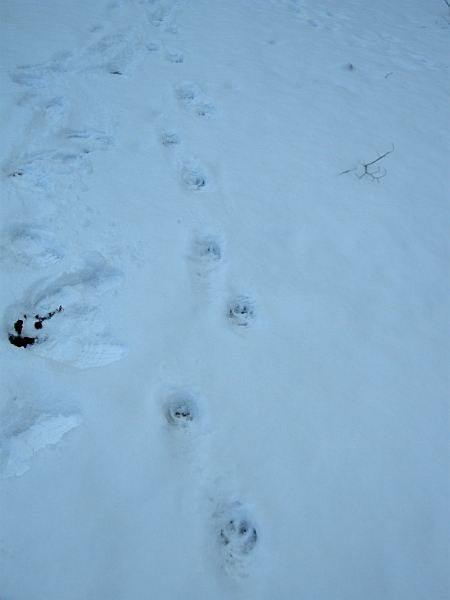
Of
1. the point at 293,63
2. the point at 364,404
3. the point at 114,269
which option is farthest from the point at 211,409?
the point at 293,63

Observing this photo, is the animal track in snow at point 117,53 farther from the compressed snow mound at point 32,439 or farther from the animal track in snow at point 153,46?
the compressed snow mound at point 32,439

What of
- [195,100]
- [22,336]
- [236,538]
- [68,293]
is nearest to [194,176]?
[195,100]

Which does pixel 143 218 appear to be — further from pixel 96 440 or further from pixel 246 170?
pixel 96 440

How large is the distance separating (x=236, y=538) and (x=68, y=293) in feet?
2.55

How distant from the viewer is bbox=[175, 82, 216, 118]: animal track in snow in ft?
6.11

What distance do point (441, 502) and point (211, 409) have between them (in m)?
0.62

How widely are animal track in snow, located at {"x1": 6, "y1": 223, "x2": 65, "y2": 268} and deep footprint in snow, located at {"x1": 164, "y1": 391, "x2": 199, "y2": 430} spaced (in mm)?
569

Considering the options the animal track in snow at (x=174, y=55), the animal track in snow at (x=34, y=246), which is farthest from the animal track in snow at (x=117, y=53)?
the animal track in snow at (x=34, y=246)

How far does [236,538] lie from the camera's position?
34.5 inches

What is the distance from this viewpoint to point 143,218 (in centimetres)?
139

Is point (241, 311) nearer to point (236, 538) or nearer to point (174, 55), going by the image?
point (236, 538)

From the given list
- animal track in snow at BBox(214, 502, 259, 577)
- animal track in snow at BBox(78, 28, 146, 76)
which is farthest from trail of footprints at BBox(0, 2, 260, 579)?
animal track in snow at BBox(78, 28, 146, 76)

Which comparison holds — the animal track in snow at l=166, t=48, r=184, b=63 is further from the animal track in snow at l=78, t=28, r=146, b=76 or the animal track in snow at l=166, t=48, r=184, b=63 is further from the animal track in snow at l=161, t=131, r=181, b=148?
the animal track in snow at l=161, t=131, r=181, b=148

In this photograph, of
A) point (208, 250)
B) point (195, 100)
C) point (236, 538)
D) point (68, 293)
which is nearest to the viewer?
point (236, 538)
